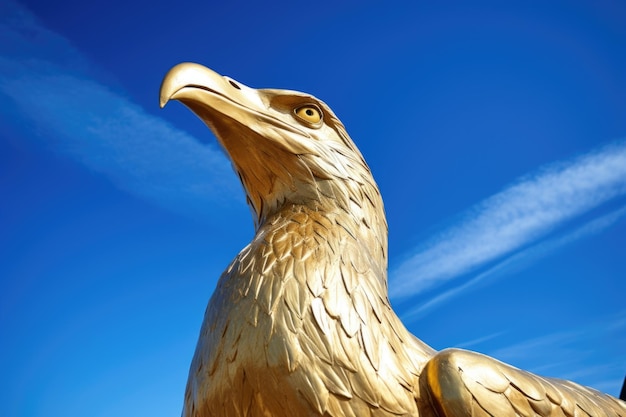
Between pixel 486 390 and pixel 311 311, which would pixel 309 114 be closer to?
pixel 311 311

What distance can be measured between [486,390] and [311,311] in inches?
32.5

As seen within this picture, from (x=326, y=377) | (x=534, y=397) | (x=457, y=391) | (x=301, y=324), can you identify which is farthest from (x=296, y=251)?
(x=534, y=397)

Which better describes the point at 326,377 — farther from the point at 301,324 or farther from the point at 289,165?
the point at 289,165

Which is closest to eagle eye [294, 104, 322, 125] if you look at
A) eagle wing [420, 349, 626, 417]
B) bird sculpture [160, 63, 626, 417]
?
bird sculpture [160, 63, 626, 417]

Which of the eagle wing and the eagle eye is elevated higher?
the eagle eye

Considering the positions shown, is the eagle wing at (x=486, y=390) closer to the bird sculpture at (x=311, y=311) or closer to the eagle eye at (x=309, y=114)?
the bird sculpture at (x=311, y=311)

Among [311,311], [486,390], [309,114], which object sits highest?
[309,114]

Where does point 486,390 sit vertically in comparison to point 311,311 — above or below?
below

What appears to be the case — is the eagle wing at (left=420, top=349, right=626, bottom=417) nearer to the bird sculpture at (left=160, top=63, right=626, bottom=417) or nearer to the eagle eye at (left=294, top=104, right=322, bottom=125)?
the bird sculpture at (left=160, top=63, right=626, bottom=417)

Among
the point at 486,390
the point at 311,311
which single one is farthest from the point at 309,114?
the point at 486,390

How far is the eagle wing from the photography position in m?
2.47

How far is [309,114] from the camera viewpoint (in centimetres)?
330

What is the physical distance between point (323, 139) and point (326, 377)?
1395 mm

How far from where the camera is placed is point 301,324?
8.14ft
